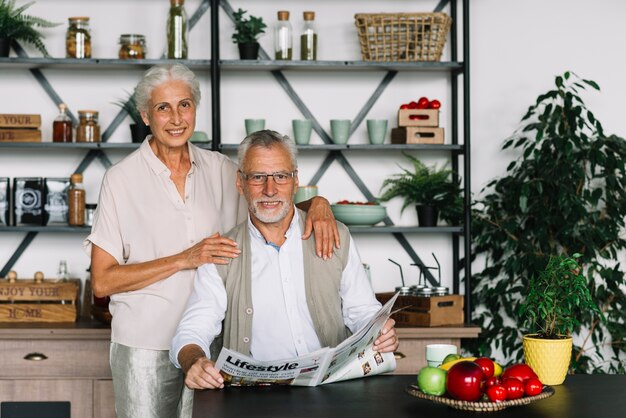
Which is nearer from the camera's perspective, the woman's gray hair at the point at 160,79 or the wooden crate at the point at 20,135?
the woman's gray hair at the point at 160,79

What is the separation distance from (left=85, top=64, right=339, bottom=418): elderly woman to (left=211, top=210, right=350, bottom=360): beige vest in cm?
17

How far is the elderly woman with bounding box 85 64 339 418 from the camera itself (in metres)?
2.77

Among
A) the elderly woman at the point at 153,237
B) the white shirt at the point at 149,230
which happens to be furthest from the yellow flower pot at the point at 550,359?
the white shirt at the point at 149,230

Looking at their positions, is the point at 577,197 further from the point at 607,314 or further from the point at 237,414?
the point at 237,414

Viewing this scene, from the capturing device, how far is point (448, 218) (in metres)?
4.42

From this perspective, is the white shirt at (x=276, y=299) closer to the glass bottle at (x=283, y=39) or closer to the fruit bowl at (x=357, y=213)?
the fruit bowl at (x=357, y=213)

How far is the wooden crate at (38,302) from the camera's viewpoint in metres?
4.09

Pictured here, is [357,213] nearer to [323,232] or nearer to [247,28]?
[247,28]

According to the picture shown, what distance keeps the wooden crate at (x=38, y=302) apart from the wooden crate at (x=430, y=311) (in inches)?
61.3

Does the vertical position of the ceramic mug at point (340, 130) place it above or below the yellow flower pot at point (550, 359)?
above

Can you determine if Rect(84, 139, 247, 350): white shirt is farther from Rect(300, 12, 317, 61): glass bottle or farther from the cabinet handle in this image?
Rect(300, 12, 317, 61): glass bottle

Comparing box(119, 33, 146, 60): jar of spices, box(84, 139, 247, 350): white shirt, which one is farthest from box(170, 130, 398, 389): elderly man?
box(119, 33, 146, 60): jar of spices

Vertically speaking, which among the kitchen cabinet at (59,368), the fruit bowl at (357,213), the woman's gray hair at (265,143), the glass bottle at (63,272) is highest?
the woman's gray hair at (265,143)

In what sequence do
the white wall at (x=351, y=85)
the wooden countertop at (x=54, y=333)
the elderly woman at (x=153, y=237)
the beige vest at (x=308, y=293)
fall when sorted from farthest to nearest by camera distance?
1. the white wall at (x=351, y=85)
2. the wooden countertop at (x=54, y=333)
3. the elderly woman at (x=153, y=237)
4. the beige vest at (x=308, y=293)
